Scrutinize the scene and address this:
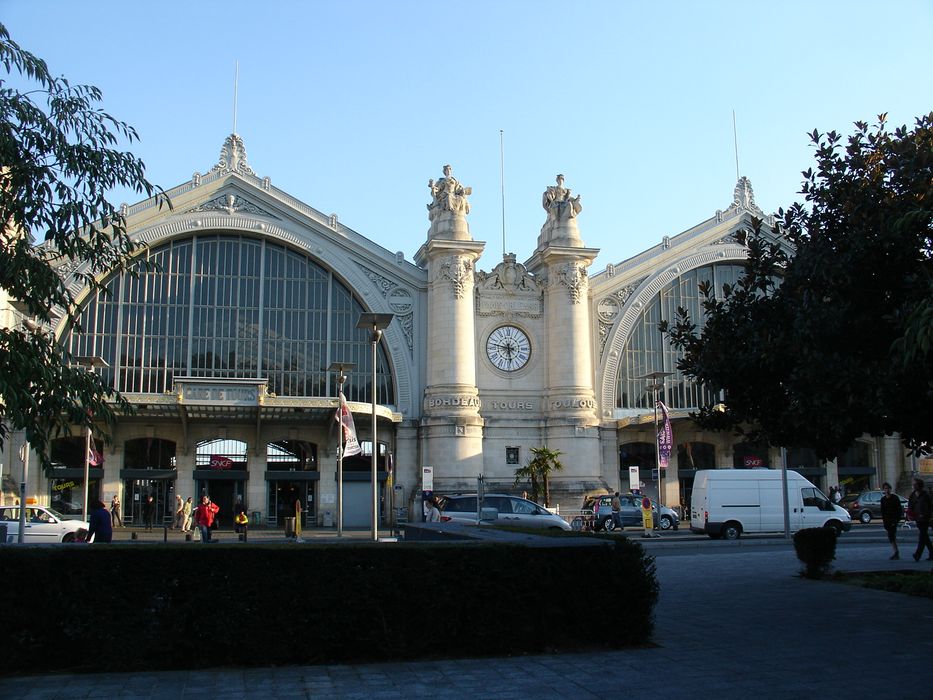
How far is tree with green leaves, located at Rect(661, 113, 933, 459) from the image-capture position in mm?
12148

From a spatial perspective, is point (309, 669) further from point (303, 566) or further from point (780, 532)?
point (780, 532)

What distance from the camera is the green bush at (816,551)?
17828 mm

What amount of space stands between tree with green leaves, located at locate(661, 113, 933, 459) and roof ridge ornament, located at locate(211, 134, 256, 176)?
38068mm

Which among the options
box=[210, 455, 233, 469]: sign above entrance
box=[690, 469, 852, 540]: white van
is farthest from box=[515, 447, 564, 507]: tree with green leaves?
box=[210, 455, 233, 469]: sign above entrance

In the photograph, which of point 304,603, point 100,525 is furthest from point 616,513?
point 304,603

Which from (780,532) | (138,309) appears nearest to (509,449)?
(780,532)

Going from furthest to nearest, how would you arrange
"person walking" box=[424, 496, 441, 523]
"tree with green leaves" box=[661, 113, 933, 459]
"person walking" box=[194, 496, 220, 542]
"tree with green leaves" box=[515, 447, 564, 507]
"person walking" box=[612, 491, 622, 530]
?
"tree with green leaves" box=[515, 447, 564, 507] → "person walking" box=[612, 491, 622, 530] → "person walking" box=[424, 496, 441, 523] → "person walking" box=[194, 496, 220, 542] → "tree with green leaves" box=[661, 113, 933, 459]

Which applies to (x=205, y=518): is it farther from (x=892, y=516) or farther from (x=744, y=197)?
(x=744, y=197)

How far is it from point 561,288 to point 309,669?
137 ft

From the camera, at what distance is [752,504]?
34.8 metres

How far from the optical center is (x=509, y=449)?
4934cm

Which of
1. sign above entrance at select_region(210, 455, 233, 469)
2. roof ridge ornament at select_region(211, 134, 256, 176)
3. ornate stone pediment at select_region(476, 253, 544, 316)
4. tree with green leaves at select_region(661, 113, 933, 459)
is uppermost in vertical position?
roof ridge ornament at select_region(211, 134, 256, 176)

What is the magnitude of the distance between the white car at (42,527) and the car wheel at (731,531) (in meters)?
23.2

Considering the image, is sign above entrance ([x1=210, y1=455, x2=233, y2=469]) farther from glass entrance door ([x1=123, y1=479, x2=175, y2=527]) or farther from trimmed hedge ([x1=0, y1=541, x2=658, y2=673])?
trimmed hedge ([x1=0, y1=541, x2=658, y2=673])
